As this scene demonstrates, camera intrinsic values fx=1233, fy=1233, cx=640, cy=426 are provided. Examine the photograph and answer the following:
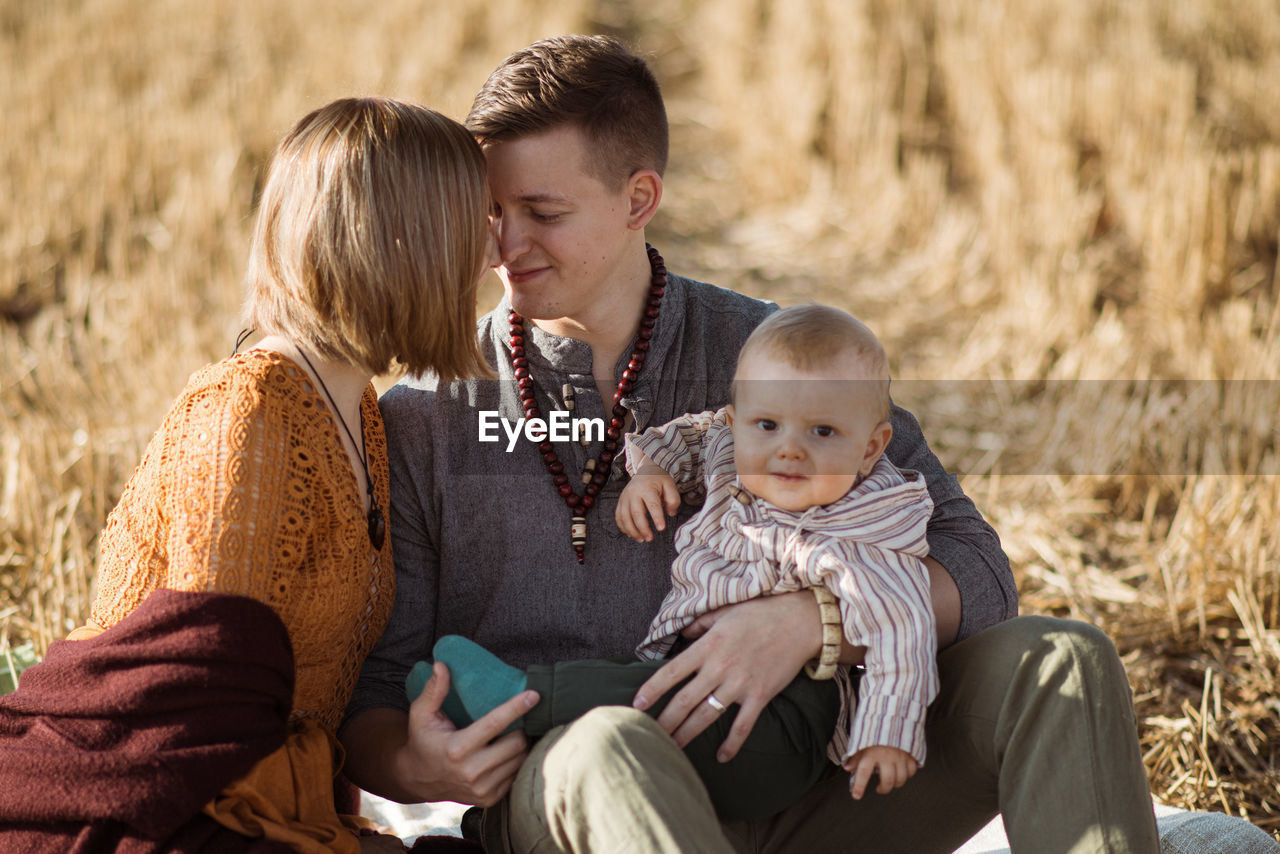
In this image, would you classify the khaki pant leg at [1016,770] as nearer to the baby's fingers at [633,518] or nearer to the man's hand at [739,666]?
the man's hand at [739,666]

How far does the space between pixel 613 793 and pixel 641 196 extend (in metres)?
1.29

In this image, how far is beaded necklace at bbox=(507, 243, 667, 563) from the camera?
7.54 ft

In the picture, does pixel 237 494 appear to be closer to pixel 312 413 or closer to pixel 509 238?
pixel 312 413

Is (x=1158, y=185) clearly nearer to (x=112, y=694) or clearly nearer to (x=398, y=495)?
(x=398, y=495)

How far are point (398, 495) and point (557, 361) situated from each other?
40 centimetres

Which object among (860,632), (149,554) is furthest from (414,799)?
(860,632)

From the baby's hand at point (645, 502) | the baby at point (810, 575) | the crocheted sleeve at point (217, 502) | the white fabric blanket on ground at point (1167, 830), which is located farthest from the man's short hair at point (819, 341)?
the white fabric blanket on ground at point (1167, 830)

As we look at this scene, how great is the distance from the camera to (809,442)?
201 centimetres

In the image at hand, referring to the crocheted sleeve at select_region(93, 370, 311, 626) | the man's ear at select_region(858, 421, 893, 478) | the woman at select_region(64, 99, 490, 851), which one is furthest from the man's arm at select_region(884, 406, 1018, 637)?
the crocheted sleeve at select_region(93, 370, 311, 626)

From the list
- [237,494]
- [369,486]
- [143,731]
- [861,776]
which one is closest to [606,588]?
[369,486]

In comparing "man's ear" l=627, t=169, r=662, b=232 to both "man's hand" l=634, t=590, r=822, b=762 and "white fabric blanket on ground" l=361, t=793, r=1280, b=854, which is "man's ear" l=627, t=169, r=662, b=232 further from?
"white fabric blanket on ground" l=361, t=793, r=1280, b=854

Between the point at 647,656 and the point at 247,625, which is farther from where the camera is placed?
the point at 647,656

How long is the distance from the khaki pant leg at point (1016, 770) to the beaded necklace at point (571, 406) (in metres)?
0.62

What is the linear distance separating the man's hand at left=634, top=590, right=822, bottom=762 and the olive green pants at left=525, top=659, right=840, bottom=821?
25 millimetres
